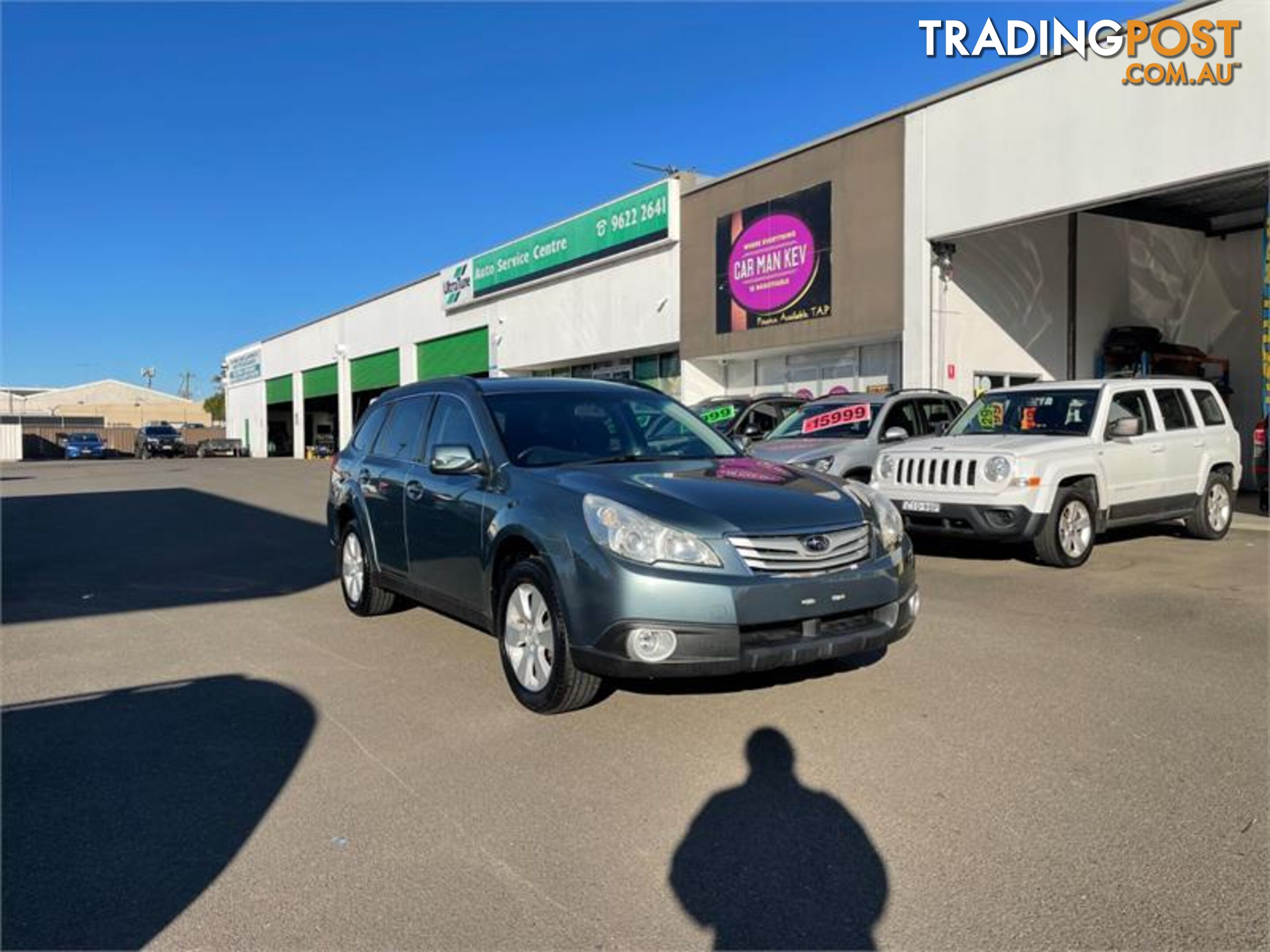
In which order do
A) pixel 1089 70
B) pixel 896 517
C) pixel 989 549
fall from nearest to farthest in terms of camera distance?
pixel 896 517 < pixel 989 549 < pixel 1089 70

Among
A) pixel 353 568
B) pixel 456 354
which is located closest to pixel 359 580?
pixel 353 568

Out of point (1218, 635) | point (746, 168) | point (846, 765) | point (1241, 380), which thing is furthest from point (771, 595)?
point (1241, 380)

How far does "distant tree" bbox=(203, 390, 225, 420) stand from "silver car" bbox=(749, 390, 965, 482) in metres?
118

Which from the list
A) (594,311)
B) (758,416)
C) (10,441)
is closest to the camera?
(758,416)

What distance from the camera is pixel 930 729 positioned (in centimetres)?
435

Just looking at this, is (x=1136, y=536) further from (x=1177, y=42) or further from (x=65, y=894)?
(x=65, y=894)

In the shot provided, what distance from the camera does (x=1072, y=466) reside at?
8602 mm

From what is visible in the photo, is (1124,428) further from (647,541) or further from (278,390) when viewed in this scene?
(278,390)

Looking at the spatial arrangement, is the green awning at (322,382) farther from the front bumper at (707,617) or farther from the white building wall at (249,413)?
the front bumper at (707,617)

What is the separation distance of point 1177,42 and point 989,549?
27.0 feet

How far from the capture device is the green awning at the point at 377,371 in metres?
39.8

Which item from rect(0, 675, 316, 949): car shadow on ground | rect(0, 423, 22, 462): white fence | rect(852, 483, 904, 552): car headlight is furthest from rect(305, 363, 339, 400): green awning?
rect(852, 483, 904, 552): car headlight

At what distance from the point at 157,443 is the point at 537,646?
52596 millimetres

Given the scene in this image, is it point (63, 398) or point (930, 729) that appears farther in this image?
point (63, 398)
